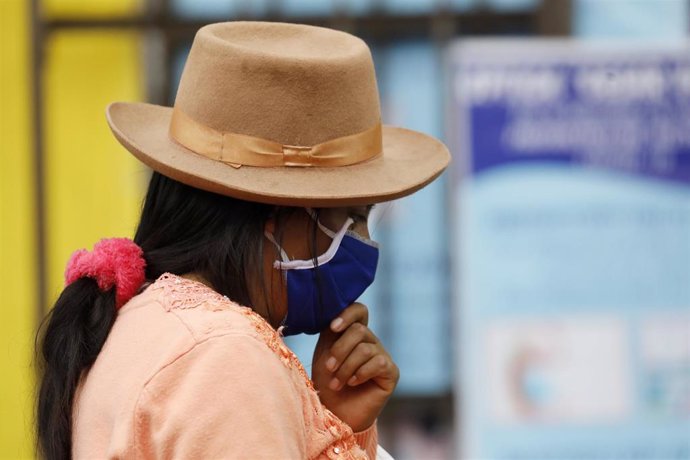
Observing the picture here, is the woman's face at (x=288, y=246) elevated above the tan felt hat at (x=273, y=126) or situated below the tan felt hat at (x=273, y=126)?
below

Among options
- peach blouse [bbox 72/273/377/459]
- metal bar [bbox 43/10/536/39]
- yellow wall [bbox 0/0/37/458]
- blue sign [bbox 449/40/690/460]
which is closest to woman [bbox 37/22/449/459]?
peach blouse [bbox 72/273/377/459]

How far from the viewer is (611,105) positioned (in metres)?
5.16

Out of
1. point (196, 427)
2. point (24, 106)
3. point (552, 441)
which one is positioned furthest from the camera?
point (24, 106)

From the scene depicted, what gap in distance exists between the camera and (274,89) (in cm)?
216

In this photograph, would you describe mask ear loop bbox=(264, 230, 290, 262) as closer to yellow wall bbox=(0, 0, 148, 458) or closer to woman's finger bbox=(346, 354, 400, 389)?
woman's finger bbox=(346, 354, 400, 389)

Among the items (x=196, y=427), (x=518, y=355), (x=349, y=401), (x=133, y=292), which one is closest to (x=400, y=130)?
(x=349, y=401)

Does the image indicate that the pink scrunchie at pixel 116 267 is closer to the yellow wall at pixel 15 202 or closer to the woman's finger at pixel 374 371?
the woman's finger at pixel 374 371

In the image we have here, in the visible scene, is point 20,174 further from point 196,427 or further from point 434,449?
point 196,427

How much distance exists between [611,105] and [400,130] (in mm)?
2723

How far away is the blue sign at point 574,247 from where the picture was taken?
5.14 metres

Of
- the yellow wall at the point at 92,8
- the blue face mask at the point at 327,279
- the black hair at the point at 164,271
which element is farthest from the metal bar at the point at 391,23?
the black hair at the point at 164,271

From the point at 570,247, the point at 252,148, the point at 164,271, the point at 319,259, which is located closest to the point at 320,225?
the point at 319,259

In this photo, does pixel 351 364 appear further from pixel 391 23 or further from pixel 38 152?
pixel 38 152

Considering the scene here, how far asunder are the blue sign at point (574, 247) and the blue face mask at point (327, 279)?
2.90 meters
